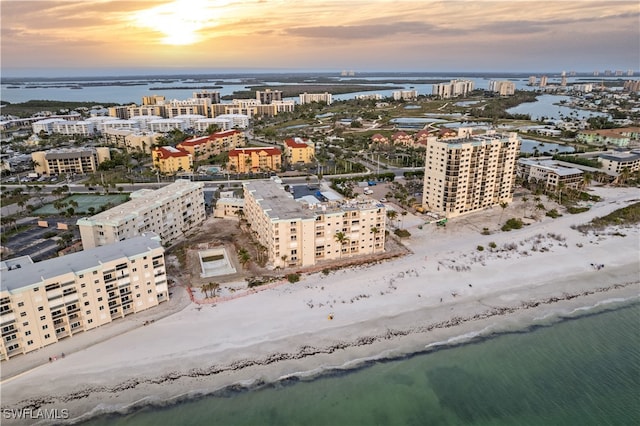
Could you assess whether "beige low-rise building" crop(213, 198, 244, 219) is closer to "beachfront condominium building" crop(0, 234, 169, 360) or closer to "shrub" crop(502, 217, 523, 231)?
"beachfront condominium building" crop(0, 234, 169, 360)

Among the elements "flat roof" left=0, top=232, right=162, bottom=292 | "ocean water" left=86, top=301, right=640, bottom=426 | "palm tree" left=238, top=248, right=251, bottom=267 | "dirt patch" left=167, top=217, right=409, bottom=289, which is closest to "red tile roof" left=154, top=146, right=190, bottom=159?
"dirt patch" left=167, top=217, right=409, bottom=289

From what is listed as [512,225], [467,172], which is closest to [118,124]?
[467,172]

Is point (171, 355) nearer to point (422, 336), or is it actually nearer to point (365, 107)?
point (422, 336)

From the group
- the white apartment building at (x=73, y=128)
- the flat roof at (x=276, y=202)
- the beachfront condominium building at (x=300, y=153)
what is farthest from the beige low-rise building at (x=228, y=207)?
the white apartment building at (x=73, y=128)

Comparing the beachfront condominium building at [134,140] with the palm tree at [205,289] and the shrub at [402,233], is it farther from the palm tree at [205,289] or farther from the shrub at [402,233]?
the shrub at [402,233]

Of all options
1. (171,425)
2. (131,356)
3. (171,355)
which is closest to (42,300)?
(131,356)

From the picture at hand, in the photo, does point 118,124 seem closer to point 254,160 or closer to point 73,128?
point 73,128
